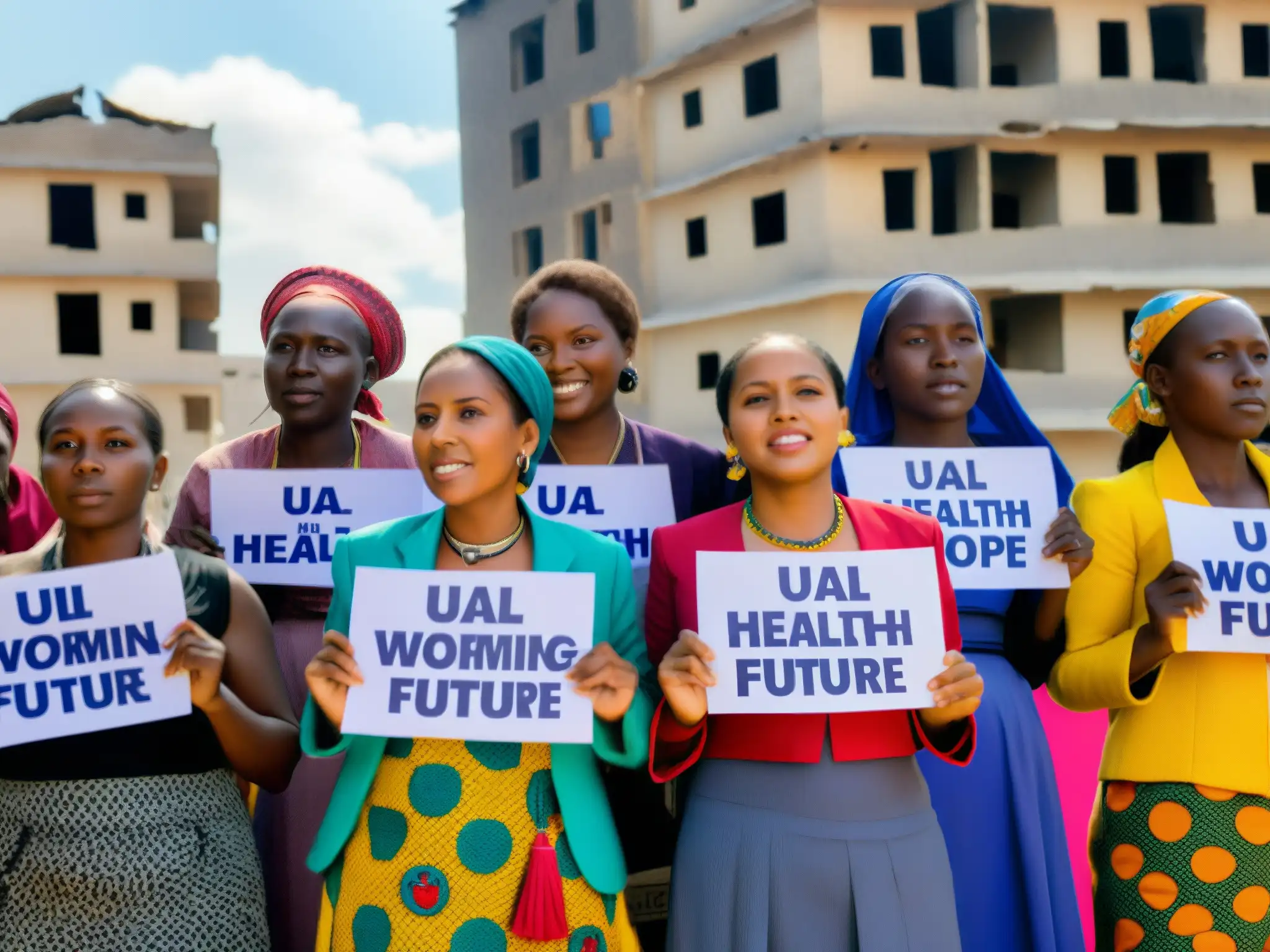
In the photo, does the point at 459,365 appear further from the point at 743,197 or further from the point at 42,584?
the point at 743,197

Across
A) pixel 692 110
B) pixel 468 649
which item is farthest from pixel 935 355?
pixel 692 110

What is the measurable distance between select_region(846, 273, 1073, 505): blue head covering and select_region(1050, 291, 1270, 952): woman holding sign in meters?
0.33

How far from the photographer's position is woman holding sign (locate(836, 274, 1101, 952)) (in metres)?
3.29

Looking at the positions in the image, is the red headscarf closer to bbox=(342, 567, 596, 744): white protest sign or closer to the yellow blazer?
bbox=(342, 567, 596, 744): white protest sign

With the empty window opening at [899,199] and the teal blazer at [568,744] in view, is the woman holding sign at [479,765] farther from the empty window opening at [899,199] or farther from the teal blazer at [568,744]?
the empty window opening at [899,199]

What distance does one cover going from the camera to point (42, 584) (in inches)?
113

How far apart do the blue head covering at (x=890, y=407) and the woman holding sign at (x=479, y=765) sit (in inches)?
45.7

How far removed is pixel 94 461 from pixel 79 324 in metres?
31.2

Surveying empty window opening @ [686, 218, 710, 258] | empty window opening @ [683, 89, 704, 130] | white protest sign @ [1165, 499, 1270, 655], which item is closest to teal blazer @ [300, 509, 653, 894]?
white protest sign @ [1165, 499, 1270, 655]

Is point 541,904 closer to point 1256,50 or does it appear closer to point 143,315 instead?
point 1256,50

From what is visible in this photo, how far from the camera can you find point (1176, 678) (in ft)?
10.8

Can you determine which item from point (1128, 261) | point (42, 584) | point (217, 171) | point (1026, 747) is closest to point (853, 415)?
point (1026, 747)

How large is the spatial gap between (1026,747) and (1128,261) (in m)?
23.9

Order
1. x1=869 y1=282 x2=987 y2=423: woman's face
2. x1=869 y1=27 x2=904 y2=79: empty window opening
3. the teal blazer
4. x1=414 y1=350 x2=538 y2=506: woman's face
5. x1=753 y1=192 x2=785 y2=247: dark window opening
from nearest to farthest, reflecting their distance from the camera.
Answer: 1. the teal blazer
2. x1=414 y1=350 x2=538 y2=506: woman's face
3. x1=869 y1=282 x2=987 y2=423: woman's face
4. x1=869 y1=27 x2=904 y2=79: empty window opening
5. x1=753 y1=192 x2=785 y2=247: dark window opening
